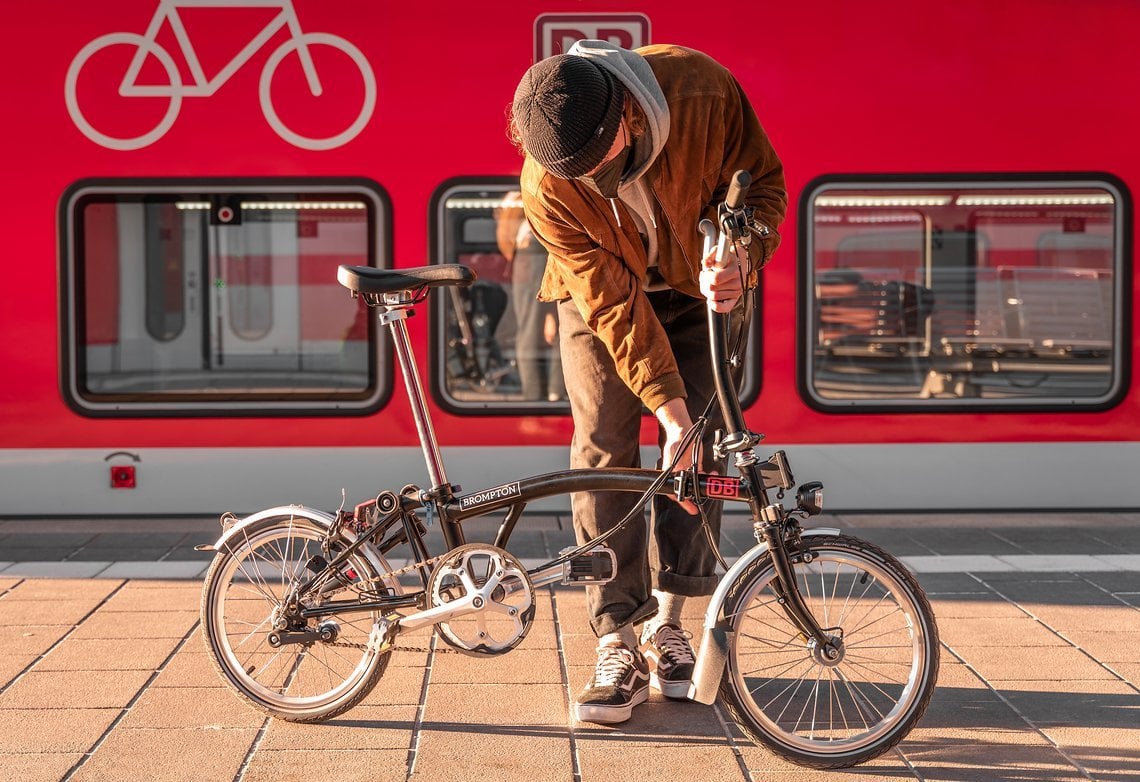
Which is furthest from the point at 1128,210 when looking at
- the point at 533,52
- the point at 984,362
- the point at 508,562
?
the point at 508,562

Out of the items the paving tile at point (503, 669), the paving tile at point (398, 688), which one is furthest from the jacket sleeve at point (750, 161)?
the paving tile at point (398, 688)

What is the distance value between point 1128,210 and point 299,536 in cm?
474

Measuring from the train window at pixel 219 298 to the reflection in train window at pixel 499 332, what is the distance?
14.1 inches

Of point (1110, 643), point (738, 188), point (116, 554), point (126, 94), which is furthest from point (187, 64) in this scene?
point (1110, 643)

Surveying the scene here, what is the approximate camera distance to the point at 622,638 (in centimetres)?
367

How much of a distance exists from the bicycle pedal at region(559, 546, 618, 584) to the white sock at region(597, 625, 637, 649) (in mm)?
315

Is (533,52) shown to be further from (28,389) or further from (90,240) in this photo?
(28,389)

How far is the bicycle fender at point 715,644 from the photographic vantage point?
10.2 feet

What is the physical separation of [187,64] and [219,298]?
1.13 m

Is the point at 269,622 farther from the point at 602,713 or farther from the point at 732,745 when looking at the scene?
the point at 732,745

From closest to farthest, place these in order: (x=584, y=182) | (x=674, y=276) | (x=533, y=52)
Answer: (x=584, y=182), (x=674, y=276), (x=533, y=52)

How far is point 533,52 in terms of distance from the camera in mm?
6301

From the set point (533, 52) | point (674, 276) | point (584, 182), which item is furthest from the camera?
point (533, 52)

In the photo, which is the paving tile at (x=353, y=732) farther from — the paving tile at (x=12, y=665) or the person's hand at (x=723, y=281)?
the person's hand at (x=723, y=281)
